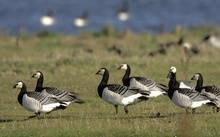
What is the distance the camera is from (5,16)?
6438cm

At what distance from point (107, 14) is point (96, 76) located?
42602 millimetres

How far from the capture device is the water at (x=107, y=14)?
57.8 m

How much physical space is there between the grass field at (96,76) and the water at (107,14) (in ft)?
53.0

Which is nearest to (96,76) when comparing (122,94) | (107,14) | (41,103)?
(122,94)

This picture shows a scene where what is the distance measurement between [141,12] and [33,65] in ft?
144

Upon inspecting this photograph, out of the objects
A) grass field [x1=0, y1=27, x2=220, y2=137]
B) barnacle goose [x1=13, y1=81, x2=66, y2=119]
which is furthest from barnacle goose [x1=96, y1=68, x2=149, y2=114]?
barnacle goose [x1=13, y1=81, x2=66, y2=119]

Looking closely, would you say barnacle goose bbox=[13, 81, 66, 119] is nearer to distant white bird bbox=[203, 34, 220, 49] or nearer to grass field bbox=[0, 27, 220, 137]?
grass field bbox=[0, 27, 220, 137]

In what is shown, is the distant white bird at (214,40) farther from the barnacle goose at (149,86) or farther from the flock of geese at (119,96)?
the flock of geese at (119,96)

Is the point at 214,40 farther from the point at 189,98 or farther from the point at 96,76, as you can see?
the point at 189,98

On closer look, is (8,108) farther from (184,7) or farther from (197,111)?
(184,7)

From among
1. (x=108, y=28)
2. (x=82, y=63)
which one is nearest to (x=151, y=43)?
(x=108, y=28)

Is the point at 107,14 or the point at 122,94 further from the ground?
the point at 107,14

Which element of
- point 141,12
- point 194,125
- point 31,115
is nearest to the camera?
point 194,125

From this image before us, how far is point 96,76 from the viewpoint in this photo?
1008 inches
